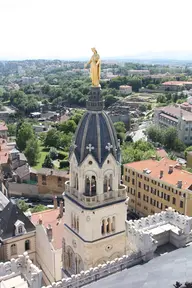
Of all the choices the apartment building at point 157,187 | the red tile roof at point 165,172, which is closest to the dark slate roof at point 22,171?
the apartment building at point 157,187

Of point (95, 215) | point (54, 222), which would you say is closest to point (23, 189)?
point (54, 222)

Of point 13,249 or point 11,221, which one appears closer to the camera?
point 13,249

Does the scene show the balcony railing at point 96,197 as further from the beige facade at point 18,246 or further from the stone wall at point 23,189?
the stone wall at point 23,189

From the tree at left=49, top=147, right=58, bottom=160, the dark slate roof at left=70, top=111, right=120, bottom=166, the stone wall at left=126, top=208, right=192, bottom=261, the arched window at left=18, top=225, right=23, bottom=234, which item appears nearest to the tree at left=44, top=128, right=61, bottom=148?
the tree at left=49, top=147, right=58, bottom=160

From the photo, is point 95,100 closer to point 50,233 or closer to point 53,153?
point 50,233

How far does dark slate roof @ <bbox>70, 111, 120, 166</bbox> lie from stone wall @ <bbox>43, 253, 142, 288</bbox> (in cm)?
866

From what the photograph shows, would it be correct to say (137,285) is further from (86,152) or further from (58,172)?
(58,172)

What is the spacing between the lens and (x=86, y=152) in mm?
34062

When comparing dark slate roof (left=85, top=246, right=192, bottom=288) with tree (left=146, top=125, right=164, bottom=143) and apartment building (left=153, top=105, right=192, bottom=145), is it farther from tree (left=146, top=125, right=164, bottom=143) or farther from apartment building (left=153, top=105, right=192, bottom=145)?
apartment building (left=153, top=105, right=192, bottom=145)

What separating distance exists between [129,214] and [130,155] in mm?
20688

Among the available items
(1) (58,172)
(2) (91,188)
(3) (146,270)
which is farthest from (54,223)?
(1) (58,172)

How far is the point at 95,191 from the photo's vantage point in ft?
116

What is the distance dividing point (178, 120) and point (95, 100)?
117 meters

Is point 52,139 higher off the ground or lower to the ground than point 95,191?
lower
